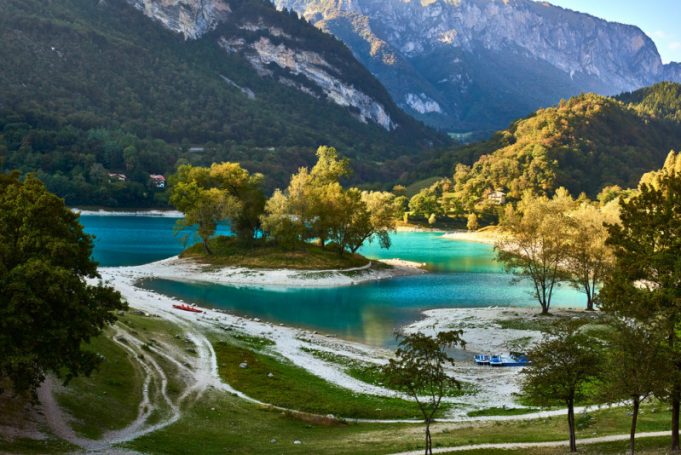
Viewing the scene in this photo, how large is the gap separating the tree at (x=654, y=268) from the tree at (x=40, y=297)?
2328cm

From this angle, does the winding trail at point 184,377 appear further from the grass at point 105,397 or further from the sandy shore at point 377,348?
the grass at point 105,397

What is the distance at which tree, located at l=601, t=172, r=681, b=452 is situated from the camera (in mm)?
25359

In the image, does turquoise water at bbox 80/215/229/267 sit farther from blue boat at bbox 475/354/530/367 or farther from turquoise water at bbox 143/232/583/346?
blue boat at bbox 475/354/530/367

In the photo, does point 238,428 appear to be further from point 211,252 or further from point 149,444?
point 211,252

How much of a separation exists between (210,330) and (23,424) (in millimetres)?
31454

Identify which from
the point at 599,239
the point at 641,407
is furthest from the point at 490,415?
the point at 599,239

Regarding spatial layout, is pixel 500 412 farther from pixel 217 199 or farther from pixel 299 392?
pixel 217 199

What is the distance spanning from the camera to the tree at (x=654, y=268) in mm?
25359

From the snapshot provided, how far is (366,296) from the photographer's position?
285 ft

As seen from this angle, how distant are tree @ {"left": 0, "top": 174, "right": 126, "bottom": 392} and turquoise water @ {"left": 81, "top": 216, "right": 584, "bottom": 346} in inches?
1384

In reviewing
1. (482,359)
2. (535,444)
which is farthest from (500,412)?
(482,359)

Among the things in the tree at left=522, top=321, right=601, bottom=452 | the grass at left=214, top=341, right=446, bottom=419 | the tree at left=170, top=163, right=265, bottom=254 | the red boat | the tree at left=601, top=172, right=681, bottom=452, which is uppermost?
the tree at left=170, top=163, right=265, bottom=254

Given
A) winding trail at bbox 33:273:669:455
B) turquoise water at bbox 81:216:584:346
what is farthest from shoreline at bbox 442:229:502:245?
winding trail at bbox 33:273:669:455

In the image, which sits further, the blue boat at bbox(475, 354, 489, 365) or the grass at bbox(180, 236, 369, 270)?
the grass at bbox(180, 236, 369, 270)
